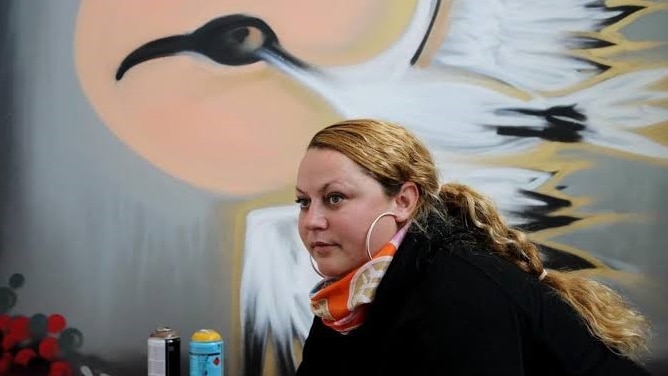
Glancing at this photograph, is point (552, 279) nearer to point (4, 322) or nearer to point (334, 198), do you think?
point (334, 198)

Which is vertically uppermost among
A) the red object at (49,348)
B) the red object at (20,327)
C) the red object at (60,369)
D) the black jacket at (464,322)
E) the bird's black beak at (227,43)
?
the bird's black beak at (227,43)

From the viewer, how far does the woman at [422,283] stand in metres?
0.98

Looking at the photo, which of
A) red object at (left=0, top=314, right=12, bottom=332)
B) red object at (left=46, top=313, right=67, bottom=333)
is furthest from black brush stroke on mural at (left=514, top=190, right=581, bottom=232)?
red object at (left=0, top=314, right=12, bottom=332)

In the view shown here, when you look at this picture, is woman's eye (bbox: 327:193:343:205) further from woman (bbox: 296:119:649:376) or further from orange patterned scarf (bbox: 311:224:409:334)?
orange patterned scarf (bbox: 311:224:409:334)

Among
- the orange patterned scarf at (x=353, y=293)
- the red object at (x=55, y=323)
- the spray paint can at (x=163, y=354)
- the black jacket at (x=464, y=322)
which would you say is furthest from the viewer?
the red object at (x=55, y=323)

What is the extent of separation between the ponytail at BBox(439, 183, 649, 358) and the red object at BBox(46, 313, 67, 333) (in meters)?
0.85

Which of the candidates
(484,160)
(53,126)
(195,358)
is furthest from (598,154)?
(53,126)

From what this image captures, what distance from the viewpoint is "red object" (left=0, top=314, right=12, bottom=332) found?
153 centimetres

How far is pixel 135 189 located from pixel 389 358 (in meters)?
0.77

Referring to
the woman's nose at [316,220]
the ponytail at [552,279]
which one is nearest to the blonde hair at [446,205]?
the ponytail at [552,279]

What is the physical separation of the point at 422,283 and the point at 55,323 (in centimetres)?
89

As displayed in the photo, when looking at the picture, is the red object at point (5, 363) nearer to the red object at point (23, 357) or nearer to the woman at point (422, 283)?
the red object at point (23, 357)

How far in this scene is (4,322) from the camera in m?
1.53

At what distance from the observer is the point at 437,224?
1.17 m
